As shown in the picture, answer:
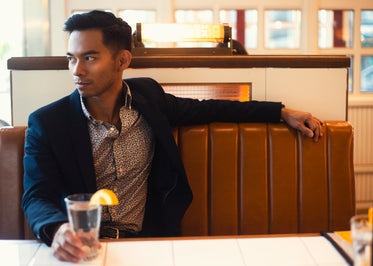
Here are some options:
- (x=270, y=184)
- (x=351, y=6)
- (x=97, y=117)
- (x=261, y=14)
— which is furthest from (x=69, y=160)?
(x=351, y=6)

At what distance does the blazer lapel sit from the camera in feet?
4.46

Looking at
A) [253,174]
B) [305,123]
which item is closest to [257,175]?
[253,174]

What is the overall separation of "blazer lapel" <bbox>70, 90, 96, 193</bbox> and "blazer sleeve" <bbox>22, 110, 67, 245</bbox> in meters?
0.08

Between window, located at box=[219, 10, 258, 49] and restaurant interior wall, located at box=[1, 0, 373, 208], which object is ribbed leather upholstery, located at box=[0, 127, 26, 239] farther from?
window, located at box=[219, 10, 258, 49]

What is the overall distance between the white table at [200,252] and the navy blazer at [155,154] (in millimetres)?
136

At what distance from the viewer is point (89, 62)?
1396 mm

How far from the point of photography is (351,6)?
3.64 m

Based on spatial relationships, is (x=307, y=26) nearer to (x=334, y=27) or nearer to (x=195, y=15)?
(x=334, y=27)

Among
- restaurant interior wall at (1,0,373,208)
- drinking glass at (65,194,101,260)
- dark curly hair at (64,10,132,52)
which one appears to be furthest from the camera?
restaurant interior wall at (1,0,373,208)

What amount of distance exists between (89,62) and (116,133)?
0.25m

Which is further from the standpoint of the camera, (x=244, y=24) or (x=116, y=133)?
(x=244, y=24)

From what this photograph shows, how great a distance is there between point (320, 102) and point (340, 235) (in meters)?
0.87

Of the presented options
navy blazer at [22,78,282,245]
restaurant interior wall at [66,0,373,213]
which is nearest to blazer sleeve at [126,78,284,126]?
navy blazer at [22,78,282,245]

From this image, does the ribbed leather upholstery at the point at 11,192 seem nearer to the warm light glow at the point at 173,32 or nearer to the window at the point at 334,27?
the warm light glow at the point at 173,32
